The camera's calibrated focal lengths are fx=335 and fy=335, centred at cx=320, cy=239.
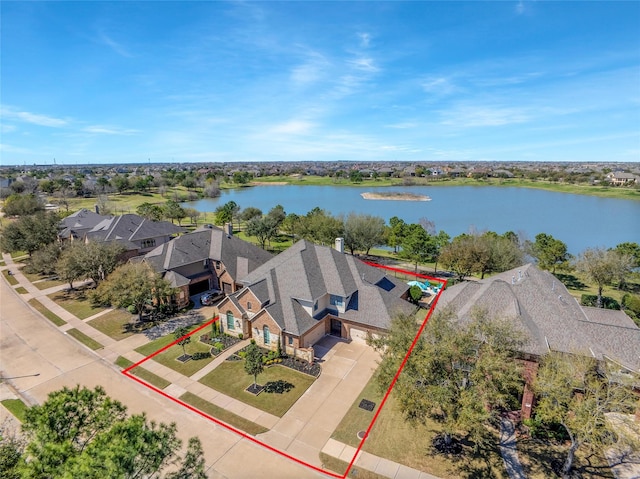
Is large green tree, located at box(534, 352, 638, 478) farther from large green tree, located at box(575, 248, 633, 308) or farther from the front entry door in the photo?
large green tree, located at box(575, 248, 633, 308)

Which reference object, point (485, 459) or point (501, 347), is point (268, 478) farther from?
point (501, 347)

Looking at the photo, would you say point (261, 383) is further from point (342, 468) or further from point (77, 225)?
point (77, 225)

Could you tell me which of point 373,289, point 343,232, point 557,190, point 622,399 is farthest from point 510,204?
point 622,399

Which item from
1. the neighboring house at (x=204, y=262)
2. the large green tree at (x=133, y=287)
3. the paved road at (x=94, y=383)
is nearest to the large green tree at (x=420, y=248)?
the neighboring house at (x=204, y=262)

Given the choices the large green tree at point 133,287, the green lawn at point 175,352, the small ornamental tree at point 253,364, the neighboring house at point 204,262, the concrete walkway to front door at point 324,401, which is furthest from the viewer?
the neighboring house at point 204,262

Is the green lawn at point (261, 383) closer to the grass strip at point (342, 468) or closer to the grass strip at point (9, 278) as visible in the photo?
the grass strip at point (342, 468)
